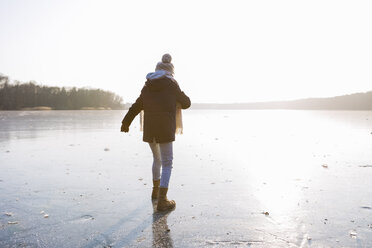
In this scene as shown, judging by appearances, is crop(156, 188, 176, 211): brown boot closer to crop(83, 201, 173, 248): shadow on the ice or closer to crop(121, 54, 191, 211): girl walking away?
crop(121, 54, 191, 211): girl walking away

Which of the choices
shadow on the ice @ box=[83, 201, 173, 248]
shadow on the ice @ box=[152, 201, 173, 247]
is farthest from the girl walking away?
shadow on the ice @ box=[83, 201, 173, 248]

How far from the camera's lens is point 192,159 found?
8672 mm

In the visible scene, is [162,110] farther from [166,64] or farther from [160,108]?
[166,64]

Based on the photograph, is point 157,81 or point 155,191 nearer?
point 157,81

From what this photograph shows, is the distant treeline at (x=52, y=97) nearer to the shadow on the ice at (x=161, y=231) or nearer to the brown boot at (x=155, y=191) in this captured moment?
the brown boot at (x=155, y=191)

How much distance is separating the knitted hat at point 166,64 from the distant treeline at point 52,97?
344ft

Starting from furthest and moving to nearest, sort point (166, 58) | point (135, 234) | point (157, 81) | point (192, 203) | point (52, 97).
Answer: point (52, 97) < point (166, 58) < point (192, 203) < point (157, 81) < point (135, 234)

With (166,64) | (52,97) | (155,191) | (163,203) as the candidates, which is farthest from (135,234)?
(52,97)

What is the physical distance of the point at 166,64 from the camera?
4.66 meters

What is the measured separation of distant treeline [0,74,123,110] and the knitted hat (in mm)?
104772

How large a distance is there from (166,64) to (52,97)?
413 feet

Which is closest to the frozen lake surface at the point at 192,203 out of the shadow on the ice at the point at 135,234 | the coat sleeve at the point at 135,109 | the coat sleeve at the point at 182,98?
the shadow on the ice at the point at 135,234

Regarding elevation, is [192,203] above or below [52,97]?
below

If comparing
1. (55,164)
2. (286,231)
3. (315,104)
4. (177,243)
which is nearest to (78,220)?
(177,243)
